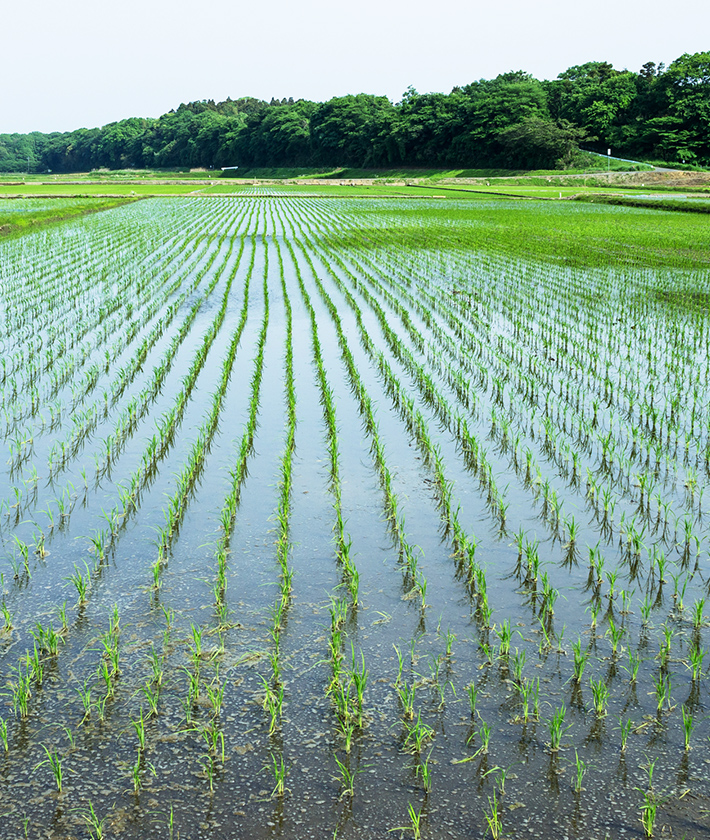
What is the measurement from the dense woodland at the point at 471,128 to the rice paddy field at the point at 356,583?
6008 centimetres

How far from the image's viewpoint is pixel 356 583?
361 cm

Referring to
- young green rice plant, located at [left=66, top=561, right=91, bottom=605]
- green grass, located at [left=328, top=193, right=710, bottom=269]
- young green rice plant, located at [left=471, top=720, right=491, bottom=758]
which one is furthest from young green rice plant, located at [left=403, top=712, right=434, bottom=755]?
green grass, located at [left=328, top=193, right=710, bottom=269]

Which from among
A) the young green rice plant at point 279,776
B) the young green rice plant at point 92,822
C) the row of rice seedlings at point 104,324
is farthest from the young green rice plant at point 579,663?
the row of rice seedlings at point 104,324

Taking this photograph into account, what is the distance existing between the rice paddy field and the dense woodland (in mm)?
60082

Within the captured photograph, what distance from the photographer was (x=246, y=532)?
439 centimetres

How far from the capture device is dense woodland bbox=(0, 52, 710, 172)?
63.0m

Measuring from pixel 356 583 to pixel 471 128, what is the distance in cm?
7650

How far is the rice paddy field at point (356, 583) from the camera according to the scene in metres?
2.52

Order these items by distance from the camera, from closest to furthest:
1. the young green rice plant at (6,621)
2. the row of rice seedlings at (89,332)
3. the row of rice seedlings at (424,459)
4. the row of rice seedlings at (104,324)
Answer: the young green rice plant at (6,621) < the row of rice seedlings at (424,459) < the row of rice seedlings at (89,332) < the row of rice seedlings at (104,324)

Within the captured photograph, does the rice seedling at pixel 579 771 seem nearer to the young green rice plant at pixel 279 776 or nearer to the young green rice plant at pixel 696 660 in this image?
the young green rice plant at pixel 696 660

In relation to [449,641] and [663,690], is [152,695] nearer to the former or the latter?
[449,641]

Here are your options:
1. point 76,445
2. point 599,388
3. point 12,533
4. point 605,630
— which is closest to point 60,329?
point 76,445

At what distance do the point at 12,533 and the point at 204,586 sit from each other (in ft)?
4.35

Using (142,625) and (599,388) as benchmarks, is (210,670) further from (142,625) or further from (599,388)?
(599,388)
